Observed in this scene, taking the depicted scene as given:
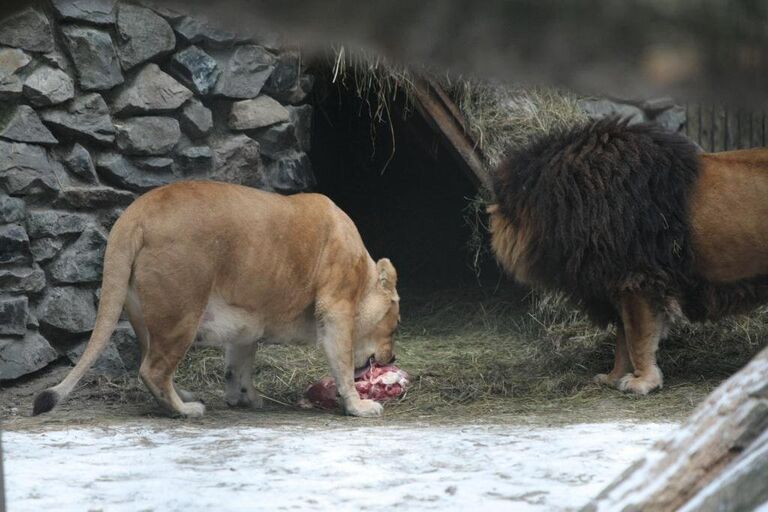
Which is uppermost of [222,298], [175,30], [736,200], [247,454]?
[175,30]

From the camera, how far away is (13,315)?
5816 millimetres

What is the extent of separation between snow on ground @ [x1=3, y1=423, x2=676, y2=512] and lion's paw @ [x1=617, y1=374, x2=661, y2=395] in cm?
101

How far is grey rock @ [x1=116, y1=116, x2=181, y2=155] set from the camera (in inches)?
247

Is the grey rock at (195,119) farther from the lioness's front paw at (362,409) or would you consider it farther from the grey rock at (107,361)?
the lioness's front paw at (362,409)

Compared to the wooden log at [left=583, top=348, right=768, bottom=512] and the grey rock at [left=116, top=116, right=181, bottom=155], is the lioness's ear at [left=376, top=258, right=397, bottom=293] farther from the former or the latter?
the wooden log at [left=583, top=348, right=768, bottom=512]

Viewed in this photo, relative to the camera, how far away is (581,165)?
6.17m

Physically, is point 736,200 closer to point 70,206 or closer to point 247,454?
point 247,454

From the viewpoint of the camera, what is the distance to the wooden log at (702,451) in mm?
1893

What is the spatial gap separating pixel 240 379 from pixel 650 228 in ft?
8.30

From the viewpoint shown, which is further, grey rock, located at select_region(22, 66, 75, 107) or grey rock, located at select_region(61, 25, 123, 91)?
grey rock, located at select_region(61, 25, 123, 91)

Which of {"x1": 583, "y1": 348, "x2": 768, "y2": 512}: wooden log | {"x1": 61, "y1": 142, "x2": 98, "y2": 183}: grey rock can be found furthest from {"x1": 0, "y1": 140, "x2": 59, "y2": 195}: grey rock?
{"x1": 583, "y1": 348, "x2": 768, "y2": 512}: wooden log

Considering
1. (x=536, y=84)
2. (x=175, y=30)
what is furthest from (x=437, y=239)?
(x=536, y=84)

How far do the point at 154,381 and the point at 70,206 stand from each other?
1.37 meters

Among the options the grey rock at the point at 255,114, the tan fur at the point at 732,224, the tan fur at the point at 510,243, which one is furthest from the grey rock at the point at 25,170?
the tan fur at the point at 732,224
